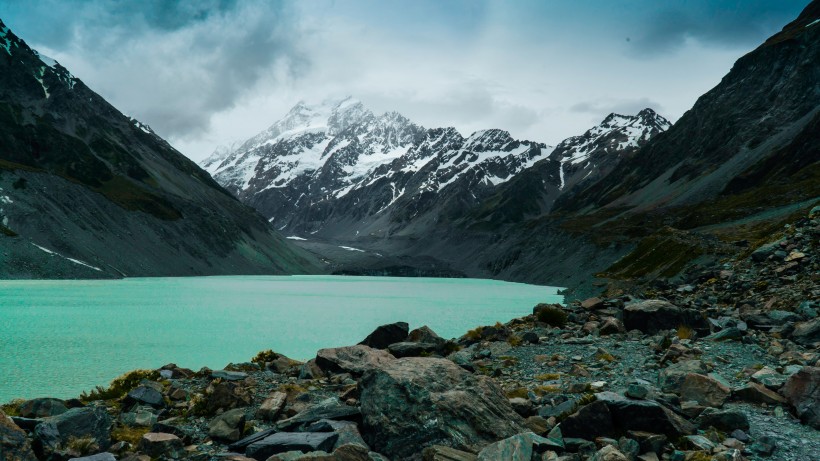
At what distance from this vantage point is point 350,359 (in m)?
22.1

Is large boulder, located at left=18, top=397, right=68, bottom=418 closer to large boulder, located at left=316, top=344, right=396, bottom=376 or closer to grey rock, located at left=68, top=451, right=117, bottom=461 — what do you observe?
grey rock, located at left=68, top=451, right=117, bottom=461

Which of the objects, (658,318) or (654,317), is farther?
(654,317)

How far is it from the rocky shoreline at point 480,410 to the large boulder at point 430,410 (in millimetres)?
29

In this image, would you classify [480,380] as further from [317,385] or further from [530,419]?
[317,385]

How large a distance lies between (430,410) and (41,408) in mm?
11404

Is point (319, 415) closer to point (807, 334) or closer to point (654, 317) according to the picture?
point (807, 334)

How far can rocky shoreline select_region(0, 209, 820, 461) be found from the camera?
33.8 ft

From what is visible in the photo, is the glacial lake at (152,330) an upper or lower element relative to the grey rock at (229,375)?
lower

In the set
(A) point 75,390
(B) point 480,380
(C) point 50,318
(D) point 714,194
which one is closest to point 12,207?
(C) point 50,318

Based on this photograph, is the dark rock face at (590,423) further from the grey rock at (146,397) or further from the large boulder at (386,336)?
the large boulder at (386,336)

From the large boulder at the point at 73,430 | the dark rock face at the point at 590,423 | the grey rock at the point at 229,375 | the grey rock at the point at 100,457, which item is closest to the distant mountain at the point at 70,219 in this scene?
the grey rock at the point at 229,375

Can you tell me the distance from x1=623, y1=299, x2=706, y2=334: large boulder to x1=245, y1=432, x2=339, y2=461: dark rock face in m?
A: 19.0

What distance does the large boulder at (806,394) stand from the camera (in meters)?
10.9

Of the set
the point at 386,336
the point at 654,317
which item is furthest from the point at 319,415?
the point at 654,317
